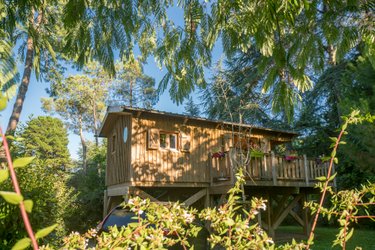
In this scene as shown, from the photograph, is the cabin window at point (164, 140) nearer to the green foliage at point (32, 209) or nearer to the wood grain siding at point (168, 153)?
the wood grain siding at point (168, 153)

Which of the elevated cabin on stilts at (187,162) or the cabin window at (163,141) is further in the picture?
the cabin window at (163,141)

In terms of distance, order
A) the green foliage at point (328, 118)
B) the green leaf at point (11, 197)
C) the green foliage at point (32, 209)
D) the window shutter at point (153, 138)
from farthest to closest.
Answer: the green foliage at point (328, 118), the window shutter at point (153, 138), the green foliage at point (32, 209), the green leaf at point (11, 197)

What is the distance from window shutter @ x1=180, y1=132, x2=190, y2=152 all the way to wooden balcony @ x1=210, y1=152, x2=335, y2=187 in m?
1.09

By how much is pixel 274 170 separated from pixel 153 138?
445cm

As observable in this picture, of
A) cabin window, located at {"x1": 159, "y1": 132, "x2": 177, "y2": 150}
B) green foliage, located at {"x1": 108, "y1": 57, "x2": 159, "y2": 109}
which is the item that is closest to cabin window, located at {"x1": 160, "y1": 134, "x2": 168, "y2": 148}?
cabin window, located at {"x1": 159, "y1": 132, "x2": 177, "y2": 150}

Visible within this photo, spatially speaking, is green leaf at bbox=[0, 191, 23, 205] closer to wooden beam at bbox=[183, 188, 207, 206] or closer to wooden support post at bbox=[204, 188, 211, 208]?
wooden beam at bbox=[183, 188, 207, 206]

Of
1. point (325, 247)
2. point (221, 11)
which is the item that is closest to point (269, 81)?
point (221, 11)

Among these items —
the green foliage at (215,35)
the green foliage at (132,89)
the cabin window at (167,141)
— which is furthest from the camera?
the green foliage at (132,89)

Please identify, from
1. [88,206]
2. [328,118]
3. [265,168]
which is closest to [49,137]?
[88,206]

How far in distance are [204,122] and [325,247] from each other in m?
6.12

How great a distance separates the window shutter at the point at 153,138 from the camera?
12.1 m

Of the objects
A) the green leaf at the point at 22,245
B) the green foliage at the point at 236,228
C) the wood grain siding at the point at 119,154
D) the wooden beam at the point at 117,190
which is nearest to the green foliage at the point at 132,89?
the wood grain siding at the point at 119,154

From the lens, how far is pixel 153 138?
40.1 feet

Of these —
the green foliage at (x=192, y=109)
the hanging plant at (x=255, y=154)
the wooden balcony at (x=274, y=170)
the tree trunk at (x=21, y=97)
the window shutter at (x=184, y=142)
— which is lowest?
→ the wooden balcony at (x=274, y=170)
